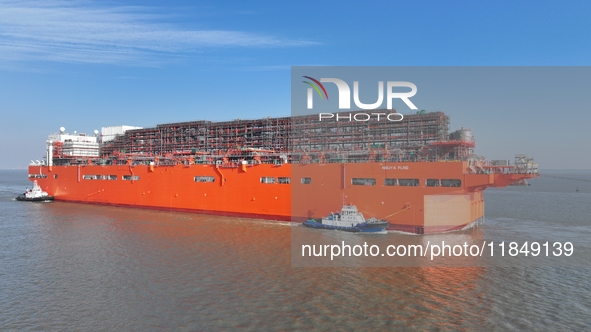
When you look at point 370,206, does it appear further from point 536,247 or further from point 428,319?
point 428,319

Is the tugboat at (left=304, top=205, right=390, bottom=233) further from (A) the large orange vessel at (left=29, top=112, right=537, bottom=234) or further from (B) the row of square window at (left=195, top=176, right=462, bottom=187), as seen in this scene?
(B) the row of square window at (left=195, top=176, right=462, bottom=187)

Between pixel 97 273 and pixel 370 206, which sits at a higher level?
pixel 370 206

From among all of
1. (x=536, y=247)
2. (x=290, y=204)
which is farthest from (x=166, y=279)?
(x=536, y=247)

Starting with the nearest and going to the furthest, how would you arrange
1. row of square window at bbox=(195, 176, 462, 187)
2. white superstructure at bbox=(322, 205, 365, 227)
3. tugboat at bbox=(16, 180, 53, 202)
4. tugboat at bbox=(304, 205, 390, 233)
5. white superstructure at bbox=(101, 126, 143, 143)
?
row of square window at bbox=(195, 176, 462, 187), tugboat at bbox=(304, 205, 390, 233), white superstructure at bbox=(322, 205, 365, 227), tugboat at bbox=(16, 180, 53, 202), white superstructure at bbox=(101, 126, 143, 143)

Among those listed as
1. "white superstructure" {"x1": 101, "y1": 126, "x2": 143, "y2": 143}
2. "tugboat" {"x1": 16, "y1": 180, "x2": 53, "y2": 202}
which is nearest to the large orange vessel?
"tugboat" {"x1": 16, "y1": 180, "x2": 53, "y2": 202}

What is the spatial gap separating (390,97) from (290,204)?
988 cm

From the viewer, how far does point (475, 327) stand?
10.1 meters

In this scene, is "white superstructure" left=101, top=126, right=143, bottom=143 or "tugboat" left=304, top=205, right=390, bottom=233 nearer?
"tugboat" left=304, top=205, right=390, bottom=233

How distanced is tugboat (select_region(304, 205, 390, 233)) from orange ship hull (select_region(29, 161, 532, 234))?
0.78 m

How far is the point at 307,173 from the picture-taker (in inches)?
961

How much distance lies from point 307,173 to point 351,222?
4660 mm

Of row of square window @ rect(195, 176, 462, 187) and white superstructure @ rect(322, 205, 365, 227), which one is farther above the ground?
row of square window @ rect(195, 176, 462, 187)

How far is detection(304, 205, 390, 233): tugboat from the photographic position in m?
21.2

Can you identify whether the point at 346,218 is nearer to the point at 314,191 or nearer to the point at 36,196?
the point at 314,191
